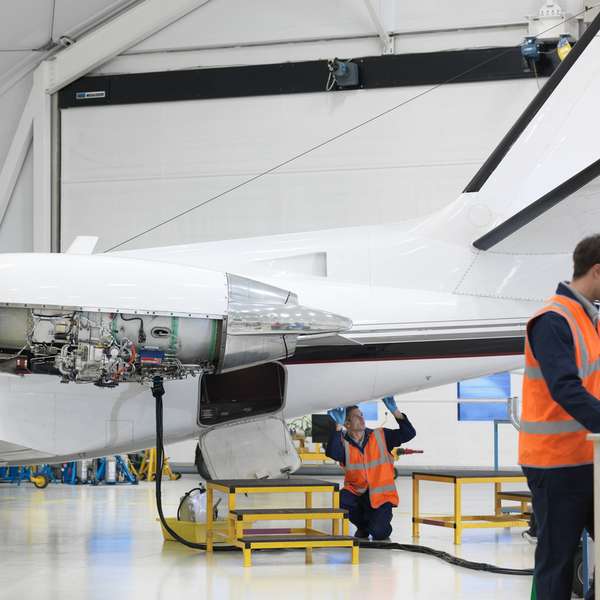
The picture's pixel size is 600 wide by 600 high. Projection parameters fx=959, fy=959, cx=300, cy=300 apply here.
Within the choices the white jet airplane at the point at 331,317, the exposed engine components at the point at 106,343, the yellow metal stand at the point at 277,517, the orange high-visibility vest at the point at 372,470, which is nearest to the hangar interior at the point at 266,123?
the orange high-visibility vest at the point at 372,470

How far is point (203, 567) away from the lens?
917 cm

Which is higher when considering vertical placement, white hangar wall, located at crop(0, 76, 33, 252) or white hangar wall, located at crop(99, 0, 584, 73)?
white hangar wall, located at crop(99, 0, 584, 73)

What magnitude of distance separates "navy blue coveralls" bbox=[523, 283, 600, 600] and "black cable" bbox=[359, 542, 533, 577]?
4.56 meters

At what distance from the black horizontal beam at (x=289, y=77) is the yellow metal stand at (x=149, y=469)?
Result: 819cm

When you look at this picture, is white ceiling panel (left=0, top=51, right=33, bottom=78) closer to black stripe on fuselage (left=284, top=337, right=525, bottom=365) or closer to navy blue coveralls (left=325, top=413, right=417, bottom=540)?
navy blue coveralls (left=325, top=413, right=417, bottom=540)

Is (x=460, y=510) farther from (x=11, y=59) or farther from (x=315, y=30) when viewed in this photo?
(x=11, y=59)

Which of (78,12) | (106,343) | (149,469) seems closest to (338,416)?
(106,343)

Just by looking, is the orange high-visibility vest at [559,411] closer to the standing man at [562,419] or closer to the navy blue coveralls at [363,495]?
the standing man at [562,419]

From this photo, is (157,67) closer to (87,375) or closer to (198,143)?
(198,143)

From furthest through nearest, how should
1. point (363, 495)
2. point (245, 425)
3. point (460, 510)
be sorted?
point (363, 495)
point (460, 510)
point (245, 425)

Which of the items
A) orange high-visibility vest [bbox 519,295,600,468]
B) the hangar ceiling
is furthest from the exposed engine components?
the hangar ceiling

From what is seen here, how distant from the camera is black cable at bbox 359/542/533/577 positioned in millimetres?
8719

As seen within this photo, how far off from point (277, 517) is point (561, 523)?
518 centimetres

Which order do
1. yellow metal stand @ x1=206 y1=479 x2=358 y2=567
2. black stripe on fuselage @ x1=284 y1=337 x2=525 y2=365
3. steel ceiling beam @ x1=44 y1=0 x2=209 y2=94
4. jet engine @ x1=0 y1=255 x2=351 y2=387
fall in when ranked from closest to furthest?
jet engine @ x1=0 y1=255 x2=351 y2=387 < yellow metal stand @ x1=206 y1=479 x2=358 y2=567 < black stripe on fuselage @ x1=284 y1=337 x2=525 y2=365 < steel ceiling beam @ x1=44 y1=0 x2=209 y2=94
